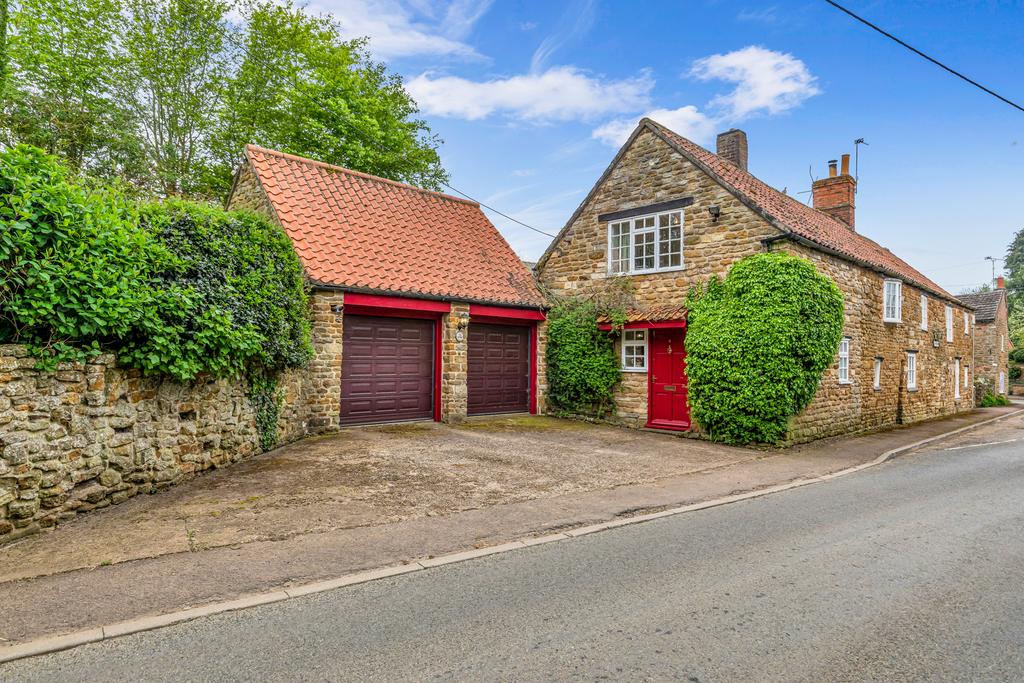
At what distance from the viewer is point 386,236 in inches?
544

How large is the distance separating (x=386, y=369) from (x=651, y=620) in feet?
32.5

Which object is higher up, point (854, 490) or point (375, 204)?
point (375, 204)

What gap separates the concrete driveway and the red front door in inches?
53.9

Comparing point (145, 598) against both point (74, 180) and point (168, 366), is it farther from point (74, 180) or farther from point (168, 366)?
point (74, 180)

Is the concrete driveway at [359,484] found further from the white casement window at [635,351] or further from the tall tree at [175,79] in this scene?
the tall tree at [175,79]

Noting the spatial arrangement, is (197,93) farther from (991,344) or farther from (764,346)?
(991,344)

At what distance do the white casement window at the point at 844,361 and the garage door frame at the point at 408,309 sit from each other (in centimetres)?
1001

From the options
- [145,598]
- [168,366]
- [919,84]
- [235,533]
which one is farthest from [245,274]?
[919,84]

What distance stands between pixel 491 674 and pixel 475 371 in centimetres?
1153

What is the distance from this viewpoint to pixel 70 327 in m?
5.70

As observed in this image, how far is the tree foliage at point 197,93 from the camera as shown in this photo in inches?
789

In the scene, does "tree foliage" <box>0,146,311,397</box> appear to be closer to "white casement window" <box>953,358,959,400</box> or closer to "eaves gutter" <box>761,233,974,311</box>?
"eaves gutter" <box>761,233,974,311</box>

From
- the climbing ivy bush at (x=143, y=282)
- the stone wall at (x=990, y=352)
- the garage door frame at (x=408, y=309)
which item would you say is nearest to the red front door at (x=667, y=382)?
the garage door frame at (x=408, y=309)

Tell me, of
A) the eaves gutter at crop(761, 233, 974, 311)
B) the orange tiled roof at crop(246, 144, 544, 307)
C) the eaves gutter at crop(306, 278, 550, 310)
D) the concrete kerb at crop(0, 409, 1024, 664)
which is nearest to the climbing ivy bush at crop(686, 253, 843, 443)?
the eaves gutter at crop(761, 233, 974, 311)
